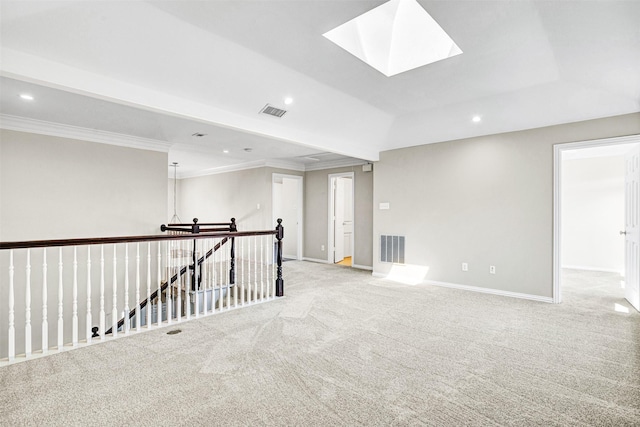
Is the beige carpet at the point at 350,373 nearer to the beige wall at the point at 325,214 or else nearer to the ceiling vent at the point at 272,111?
the ceiling vent at the point at 272,111

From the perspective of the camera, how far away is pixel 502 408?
190 centimetres

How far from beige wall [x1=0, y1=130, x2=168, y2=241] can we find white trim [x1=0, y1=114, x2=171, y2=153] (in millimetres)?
69

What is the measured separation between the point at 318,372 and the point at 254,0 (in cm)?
288

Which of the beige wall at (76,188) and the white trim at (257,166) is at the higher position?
the white trim at (257,166)

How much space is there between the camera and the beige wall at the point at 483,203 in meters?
4.17

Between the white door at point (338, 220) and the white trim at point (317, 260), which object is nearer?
the white trim at point (317, 260)

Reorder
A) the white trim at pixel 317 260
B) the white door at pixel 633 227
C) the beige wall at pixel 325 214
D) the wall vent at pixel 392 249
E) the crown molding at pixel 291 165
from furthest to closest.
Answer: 1. the white trim at pixel 317 260
2. the crown molding at pixel 291 165
3. the beige wall at pixel 325 214
4. the wall vent at pixel 392 249
5. the white door at pixel 633 227

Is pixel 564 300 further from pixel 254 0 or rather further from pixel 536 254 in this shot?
pixel 254 0

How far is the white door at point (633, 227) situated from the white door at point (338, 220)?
504 cm

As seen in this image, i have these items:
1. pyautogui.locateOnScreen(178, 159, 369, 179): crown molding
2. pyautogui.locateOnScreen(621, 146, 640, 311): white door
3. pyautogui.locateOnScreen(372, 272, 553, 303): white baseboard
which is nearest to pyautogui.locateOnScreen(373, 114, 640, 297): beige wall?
pyautogui.locateOnScreen(372, 272, 553, 303): white baseboard

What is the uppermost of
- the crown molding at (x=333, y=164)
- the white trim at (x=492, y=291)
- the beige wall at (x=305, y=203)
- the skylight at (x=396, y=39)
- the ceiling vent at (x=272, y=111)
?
the skylight at (x=396, y=39)

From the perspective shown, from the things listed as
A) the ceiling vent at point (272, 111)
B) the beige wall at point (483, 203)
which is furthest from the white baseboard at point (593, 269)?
the ceiling vent at point (272, 111)

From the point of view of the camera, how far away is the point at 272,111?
3.88m

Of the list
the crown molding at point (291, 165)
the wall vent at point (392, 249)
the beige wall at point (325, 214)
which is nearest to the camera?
the wall vent at point (392, 249)
